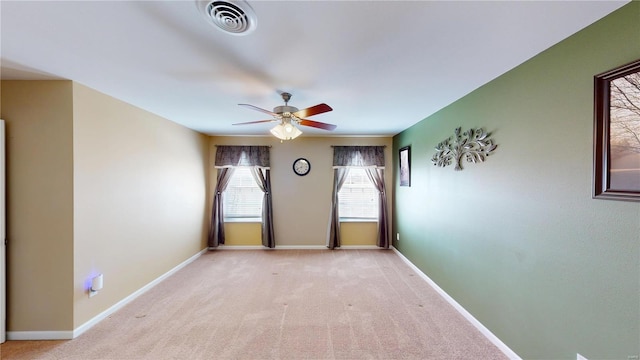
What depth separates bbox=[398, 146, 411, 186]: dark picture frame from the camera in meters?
4.22

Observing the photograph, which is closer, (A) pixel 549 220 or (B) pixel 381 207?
(A) pixel 549 220

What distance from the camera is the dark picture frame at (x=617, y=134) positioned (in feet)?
4.02

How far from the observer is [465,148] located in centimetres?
262

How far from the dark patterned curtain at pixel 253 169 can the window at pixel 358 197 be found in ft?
5.01

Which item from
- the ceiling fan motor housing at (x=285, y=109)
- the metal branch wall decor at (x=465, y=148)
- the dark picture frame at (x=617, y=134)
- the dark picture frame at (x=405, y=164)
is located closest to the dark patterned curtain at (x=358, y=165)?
the dark picture frame at (x=405, y=164)

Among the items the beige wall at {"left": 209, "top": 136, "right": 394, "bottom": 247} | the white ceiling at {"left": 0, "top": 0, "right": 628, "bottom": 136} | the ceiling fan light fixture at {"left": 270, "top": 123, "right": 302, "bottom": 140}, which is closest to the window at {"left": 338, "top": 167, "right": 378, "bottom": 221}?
the beige wall at {"left": 209, "top": 136, "right": 394, "bottom": 247}

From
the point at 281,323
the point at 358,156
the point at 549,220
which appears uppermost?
the point at 358,156

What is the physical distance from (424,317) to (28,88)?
4.41 meters

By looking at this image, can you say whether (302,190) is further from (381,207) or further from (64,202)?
(64,202)

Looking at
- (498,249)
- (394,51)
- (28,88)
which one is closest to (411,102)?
(394,51)

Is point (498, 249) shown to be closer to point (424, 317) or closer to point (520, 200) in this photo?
point (520, 200)

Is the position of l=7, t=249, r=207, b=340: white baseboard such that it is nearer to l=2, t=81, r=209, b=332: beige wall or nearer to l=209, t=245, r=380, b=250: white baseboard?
l=2, t=81, r=209, b=332: beige wall

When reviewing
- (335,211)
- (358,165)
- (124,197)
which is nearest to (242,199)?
(335,211)

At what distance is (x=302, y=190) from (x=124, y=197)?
2.96 m
